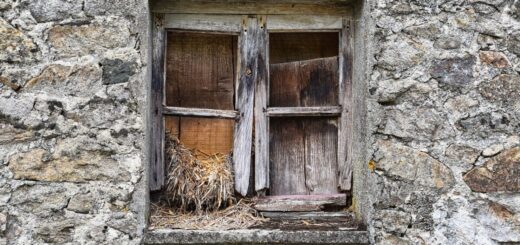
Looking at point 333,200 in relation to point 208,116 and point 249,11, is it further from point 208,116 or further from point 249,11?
point 249,11

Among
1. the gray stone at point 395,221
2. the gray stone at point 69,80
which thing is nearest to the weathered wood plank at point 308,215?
the gray stone at point 395,221

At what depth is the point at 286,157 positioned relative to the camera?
10.1ft

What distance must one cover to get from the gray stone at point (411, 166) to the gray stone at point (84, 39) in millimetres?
1196

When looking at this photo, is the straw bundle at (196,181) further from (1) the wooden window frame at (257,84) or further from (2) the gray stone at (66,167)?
(2) the gray stone at (66,167)

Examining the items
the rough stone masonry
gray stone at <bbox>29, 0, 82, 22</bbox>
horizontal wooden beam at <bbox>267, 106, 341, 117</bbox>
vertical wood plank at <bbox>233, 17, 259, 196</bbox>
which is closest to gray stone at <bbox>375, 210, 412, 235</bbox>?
the rough stone masonry

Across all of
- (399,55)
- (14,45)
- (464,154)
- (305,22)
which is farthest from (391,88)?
(14,45)

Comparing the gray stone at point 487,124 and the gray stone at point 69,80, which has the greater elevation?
the gray stone at point 69,80

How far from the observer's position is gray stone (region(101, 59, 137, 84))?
278 cm

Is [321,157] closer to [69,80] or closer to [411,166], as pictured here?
[411,166]

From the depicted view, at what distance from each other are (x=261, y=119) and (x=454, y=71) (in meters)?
0.87

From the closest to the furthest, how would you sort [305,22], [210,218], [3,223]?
[3,223] → [210,218] → [305,22]

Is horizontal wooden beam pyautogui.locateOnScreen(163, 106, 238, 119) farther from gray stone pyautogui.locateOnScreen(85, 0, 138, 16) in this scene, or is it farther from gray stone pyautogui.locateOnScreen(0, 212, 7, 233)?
gray stone pyautogui.locateOnScreen(0, 212, 7, 233)

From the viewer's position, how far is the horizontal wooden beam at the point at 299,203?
300cm

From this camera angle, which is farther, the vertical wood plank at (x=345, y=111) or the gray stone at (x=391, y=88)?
the vertical wood plank at (x=345, y=111)
